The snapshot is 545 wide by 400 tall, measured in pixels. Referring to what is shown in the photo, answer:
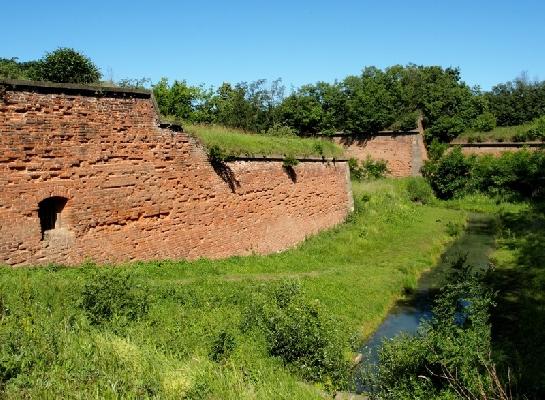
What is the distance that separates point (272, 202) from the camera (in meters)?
16.5

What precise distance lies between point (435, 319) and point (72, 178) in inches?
300

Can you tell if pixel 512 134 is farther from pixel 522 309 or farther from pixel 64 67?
pixel 64 67

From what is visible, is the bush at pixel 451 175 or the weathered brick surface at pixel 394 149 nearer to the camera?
the bush at pixel 451 175

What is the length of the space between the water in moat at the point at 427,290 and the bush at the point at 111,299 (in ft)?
12.5

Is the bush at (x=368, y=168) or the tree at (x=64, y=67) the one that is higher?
the tree at (x=64, y=67)

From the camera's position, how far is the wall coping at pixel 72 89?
9.88 m

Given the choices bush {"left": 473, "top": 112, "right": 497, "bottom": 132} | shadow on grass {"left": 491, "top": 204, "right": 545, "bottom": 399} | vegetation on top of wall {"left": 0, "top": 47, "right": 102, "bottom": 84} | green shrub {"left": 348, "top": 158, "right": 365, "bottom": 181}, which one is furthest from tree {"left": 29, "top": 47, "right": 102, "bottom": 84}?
bush {"left": 473, "top": 112, "right": 497, "bottom": 132}

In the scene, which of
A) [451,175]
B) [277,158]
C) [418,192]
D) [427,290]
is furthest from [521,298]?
[451,175]

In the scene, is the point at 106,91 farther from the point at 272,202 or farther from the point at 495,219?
the point at 495,219

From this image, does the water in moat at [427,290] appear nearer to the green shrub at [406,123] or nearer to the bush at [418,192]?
the bush at [418,192]

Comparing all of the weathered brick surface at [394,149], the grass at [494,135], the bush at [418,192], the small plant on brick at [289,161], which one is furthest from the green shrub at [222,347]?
the grass at [494,135]

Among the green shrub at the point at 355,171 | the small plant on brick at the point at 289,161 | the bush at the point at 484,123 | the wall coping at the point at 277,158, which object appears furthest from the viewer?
the bush at the point at 484,123

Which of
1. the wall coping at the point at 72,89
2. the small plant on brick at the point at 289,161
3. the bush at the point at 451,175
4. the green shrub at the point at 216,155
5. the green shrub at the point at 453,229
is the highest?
the wall coping at the point at 72,89

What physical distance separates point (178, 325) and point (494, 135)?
2752 cm
